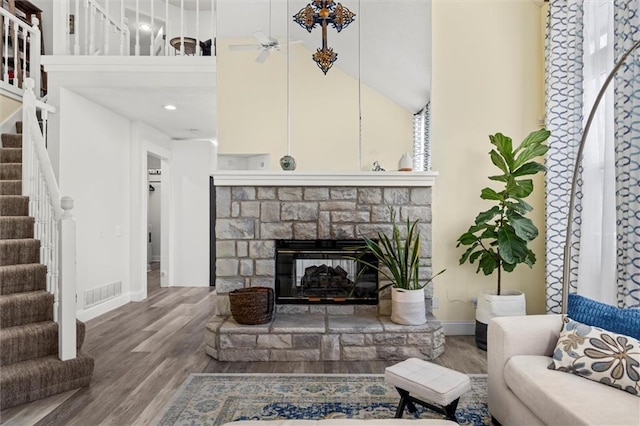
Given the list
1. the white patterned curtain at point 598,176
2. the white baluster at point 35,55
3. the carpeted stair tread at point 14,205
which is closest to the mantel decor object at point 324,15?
the white patterned curtain at point 598,176

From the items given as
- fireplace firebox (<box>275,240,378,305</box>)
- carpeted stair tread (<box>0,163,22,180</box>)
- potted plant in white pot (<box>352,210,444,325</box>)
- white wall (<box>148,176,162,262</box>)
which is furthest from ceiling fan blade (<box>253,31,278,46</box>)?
white wall (<box>148,176,162,262</box>)

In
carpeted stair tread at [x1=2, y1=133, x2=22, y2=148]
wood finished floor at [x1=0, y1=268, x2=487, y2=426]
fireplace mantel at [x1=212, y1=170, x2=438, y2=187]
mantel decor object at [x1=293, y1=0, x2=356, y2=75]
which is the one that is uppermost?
mantel decor object at [x1=293, y1=0, x2=356, y2=75]

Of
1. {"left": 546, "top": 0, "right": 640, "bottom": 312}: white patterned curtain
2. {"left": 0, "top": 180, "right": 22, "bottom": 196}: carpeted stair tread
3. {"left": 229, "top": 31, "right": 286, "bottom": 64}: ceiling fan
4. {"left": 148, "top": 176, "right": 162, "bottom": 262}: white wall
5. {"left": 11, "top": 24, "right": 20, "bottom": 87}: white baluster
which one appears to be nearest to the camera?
{"left": 546, "top": 0, "right": 640, "bottom": 312}: white patterned curtain

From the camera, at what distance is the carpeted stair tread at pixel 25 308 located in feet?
8.29

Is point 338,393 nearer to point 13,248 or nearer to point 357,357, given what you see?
point 357,357

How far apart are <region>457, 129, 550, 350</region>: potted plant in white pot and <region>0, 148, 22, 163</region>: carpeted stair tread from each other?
483 cm

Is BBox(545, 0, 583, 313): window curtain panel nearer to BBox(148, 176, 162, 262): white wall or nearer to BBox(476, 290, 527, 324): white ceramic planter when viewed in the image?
BBox(476, 290, 527, 324): white ceramic planter

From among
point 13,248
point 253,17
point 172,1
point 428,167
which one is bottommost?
point 13,248

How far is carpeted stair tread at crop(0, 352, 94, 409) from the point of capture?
2221mm

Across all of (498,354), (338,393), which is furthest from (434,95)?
(338,393)

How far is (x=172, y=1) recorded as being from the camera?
6445mm

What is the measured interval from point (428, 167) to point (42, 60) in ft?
13.5

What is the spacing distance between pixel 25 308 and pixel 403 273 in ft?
9.17

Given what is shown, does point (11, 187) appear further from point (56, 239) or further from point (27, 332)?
point (27, 332)
